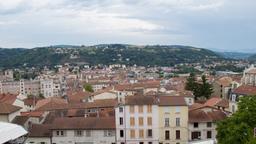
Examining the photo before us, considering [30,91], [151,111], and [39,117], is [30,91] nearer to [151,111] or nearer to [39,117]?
[39,117]

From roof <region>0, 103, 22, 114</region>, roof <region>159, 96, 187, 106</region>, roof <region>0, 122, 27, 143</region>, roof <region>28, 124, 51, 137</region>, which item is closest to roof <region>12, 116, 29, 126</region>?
roof <region>0, 103, 22, 114</region>

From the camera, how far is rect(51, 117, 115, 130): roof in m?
52.0

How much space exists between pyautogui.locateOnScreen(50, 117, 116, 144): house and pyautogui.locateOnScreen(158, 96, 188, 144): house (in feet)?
18.4

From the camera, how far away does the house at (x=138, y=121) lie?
169 feet

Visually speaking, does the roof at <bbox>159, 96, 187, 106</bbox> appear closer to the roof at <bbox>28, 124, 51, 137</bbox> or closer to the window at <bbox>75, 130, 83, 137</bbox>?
the window at <bbox>75, 130, 83, 137</bbox>

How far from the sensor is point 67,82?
179m

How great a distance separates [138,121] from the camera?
51.7 metres

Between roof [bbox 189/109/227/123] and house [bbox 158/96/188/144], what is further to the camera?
roof [bbox 189/109/227/123]

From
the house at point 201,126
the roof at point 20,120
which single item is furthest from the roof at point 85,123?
the house at point 201,126

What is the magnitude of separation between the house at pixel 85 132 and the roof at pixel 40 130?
67cm

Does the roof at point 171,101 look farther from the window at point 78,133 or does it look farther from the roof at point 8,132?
the roof at point 8,132

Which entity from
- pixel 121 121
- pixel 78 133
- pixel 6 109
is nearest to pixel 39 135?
pixel 78 133

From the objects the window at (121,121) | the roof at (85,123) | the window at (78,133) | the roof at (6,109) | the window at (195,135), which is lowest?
the window at (195,135)

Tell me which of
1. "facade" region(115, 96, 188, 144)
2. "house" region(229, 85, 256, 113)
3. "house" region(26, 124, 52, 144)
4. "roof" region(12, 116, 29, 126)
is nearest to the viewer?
"facade" region(115, 96, 188, 144)
